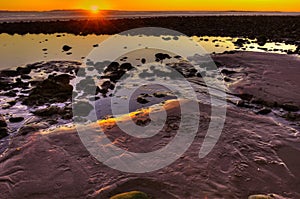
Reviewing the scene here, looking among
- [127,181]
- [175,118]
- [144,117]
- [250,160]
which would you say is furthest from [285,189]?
[144,117]

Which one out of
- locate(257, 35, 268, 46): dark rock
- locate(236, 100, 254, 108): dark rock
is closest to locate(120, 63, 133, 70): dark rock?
locate(236, 100, 254, 108): dark rock

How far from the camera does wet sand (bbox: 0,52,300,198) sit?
20.5 feet

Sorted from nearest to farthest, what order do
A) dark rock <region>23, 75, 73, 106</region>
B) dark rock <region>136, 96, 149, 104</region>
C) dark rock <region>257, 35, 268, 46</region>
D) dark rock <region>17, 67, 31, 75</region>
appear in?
dark rock <region>136, 96, 149, 104</region> < dark rock <region>23, 75, 73, 106</region> < dark rock <region>17, 67, 31, 75</region> < dark rock <region>257, 35, 268, 46</region>

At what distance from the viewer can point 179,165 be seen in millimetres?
7191

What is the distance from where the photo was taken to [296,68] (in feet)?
55.3

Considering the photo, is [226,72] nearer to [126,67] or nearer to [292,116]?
[126,67]

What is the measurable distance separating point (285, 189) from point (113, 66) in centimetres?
1407

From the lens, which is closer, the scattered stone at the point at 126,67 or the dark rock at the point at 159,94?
the dark rock at the point at 159,94

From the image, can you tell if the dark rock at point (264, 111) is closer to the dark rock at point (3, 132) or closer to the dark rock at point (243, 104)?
the dark rock at point (243, 104)

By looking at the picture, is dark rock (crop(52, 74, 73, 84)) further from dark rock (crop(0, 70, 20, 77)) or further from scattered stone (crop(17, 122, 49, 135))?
scattered stone (crop(17, 122, 49, 135))

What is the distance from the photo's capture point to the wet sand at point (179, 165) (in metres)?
6.25

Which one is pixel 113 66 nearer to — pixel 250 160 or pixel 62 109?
pixel 62 109

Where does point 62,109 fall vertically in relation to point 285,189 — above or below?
above

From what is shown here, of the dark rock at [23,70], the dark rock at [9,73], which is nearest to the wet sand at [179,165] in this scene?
the dark rock at [9,73]
